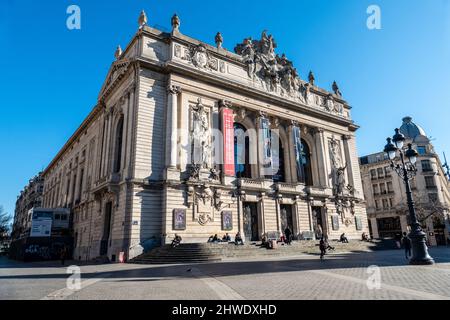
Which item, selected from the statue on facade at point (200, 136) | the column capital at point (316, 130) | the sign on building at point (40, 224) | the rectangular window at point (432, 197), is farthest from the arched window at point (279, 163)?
the rectangular window at point (432, 197)

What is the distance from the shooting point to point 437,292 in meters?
6.97

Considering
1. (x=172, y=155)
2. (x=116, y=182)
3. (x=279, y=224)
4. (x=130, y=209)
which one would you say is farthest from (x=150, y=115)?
(x=279, y=224)

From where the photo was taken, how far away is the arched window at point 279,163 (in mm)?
32125

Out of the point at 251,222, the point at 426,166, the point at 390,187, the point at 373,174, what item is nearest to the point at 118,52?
the point at 251,222

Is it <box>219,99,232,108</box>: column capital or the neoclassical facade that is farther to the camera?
<box>219,99,232,108</box>: column capital

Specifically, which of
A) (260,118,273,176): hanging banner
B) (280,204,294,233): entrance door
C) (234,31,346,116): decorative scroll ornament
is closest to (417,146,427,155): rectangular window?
(234,31,346,116): decorative scroll ornament

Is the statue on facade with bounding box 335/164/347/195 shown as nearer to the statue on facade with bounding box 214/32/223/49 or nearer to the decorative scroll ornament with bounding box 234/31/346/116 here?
the decorative scroll ornament with bounding box 234/31/346/116

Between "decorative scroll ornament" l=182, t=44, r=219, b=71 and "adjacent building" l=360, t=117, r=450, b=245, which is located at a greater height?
"decorative scroll ornament" l=182, t=44, r=219, b=71

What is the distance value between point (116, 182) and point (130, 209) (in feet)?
11.3

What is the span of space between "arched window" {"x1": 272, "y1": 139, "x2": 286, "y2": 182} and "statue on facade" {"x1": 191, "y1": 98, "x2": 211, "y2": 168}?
28.2 feet

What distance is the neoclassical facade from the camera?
78.9ft

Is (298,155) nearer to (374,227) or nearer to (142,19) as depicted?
(142,19)

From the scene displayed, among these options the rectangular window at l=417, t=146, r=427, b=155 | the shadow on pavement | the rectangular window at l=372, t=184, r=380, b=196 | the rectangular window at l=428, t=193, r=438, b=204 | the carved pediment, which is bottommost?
the shadow on pavement

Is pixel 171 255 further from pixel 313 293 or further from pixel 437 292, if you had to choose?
pixel 437 292
